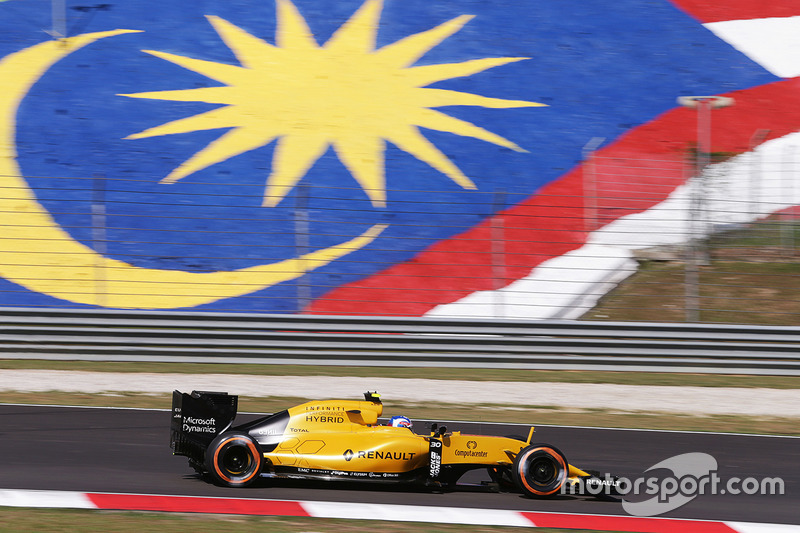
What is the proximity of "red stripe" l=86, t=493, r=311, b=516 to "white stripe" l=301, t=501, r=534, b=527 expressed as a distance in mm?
171

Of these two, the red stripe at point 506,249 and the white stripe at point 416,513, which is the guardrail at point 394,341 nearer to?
the red stripe at point 506,249

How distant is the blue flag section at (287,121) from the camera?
15180 mm

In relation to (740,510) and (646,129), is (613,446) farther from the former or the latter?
(646,129)

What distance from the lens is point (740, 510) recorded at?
6652mm

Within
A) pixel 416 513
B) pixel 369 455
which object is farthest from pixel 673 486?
pixel 369 455

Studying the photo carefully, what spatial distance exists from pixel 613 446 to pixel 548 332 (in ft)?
14.3

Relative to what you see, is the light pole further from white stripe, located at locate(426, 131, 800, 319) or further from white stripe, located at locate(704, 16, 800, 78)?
white stripe, located at locate(704, 16, 800, 78)

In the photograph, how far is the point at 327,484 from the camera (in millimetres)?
7023

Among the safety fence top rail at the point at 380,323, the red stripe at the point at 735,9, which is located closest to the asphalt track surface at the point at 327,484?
the safety fence top rail at the point at 380,323

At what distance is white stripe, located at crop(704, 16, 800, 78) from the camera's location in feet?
66.1

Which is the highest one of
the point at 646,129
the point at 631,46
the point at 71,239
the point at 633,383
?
the point at 631,46

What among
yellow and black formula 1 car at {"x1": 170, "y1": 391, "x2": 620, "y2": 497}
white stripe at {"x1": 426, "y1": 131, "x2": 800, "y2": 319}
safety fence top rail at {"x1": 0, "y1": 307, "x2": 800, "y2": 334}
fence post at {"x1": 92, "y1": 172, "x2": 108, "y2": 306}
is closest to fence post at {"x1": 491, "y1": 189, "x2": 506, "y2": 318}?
white stripe at {"x1": 426, "y1": 131, "x2": 800, "y2": 319}

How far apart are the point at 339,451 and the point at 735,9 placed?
17.4 metres

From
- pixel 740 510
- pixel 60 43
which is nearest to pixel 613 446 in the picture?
pixel 740 510
